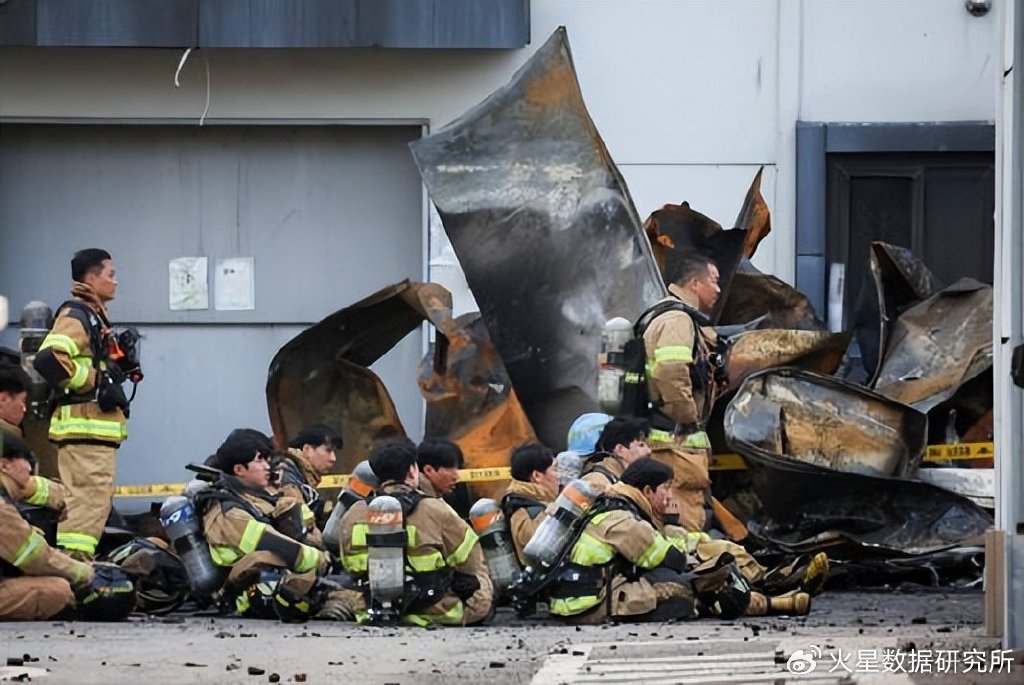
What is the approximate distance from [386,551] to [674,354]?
2.44m

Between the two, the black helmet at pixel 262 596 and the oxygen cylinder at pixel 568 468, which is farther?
the oxygen cylinder at pixel 568 468

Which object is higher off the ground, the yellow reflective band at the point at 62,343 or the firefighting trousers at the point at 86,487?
the yellow reflective band at the point at 62,343

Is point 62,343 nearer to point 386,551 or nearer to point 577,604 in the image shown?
point 386,551

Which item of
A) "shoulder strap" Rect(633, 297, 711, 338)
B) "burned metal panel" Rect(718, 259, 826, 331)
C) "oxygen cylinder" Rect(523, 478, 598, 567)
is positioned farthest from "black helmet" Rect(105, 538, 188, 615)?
"burned metal panel" Rect(718, 259, 826, 331)

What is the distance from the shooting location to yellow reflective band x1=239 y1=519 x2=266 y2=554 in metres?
10.8

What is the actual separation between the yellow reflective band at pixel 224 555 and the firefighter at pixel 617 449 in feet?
6.00

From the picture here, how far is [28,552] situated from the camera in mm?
10398

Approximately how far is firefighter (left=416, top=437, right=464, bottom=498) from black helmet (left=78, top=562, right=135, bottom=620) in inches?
62.0

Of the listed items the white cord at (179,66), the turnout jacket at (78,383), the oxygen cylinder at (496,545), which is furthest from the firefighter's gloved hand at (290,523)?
the white cord at (179,66)

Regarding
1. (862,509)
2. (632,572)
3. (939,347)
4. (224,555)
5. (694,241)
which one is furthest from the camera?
(694,241)

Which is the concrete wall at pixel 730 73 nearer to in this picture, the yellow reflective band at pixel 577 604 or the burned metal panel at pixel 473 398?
the burned metal panel at pixel 473 398

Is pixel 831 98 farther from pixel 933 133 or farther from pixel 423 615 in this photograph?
pixel 423 615

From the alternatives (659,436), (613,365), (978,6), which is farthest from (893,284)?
(978,6)

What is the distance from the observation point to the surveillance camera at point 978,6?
16188 mm
